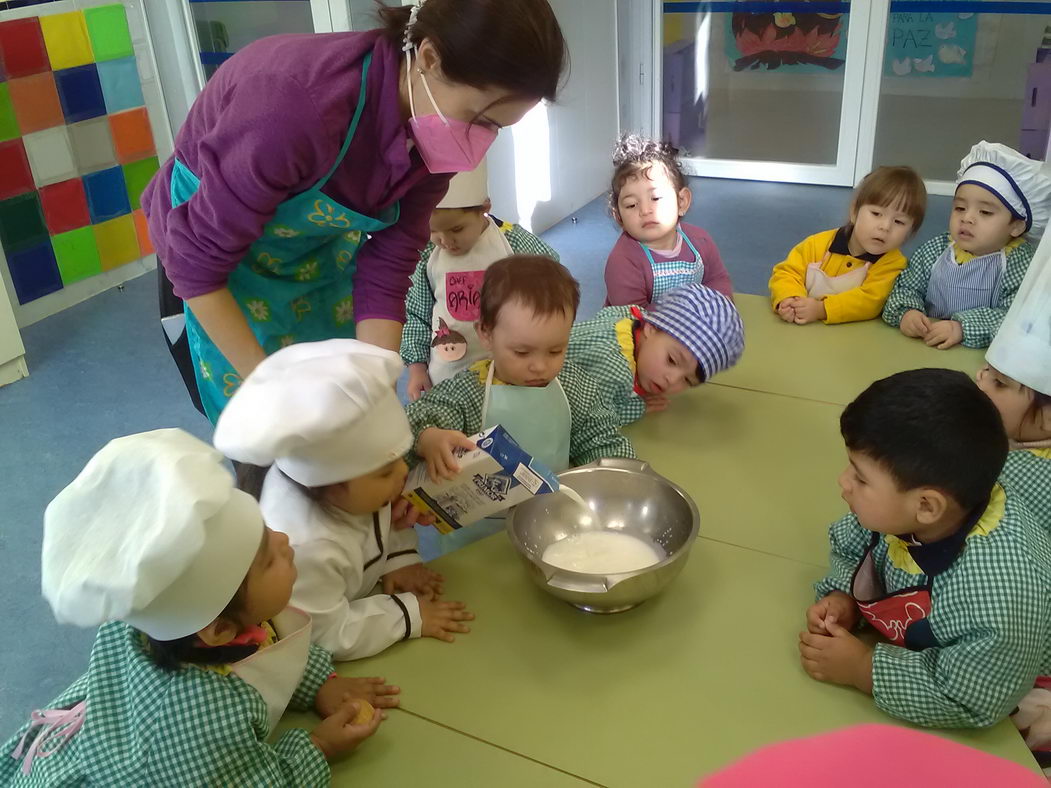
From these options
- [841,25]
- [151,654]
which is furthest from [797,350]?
[841,25]

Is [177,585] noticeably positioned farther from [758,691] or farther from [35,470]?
[35,470]

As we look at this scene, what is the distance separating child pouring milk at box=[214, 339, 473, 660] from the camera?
37.0 inches

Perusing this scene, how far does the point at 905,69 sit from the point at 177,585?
407 centimetres

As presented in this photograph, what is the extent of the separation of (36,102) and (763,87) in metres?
3.12

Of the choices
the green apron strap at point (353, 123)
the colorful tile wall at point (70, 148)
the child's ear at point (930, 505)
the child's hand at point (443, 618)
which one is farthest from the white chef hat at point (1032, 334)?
the colorful tile wall at point (70, 148)

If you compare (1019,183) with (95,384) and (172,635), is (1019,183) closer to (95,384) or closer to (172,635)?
(172,635)

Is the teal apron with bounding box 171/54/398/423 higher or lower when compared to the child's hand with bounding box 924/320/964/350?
higher

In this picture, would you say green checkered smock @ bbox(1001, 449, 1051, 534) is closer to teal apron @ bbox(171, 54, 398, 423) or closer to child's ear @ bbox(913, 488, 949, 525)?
child's ear @ bbox(913, 488, 949, 525)

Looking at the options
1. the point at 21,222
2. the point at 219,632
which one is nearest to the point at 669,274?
the point at 219,632

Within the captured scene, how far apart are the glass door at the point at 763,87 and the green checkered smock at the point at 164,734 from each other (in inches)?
148

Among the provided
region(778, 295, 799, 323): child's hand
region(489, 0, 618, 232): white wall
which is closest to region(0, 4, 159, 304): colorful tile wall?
region(489, 0, 618, 232): white wall

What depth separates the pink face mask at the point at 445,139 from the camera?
118 cm

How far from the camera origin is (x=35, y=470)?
7.81 feet

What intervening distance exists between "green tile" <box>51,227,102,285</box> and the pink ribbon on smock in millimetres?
2685
